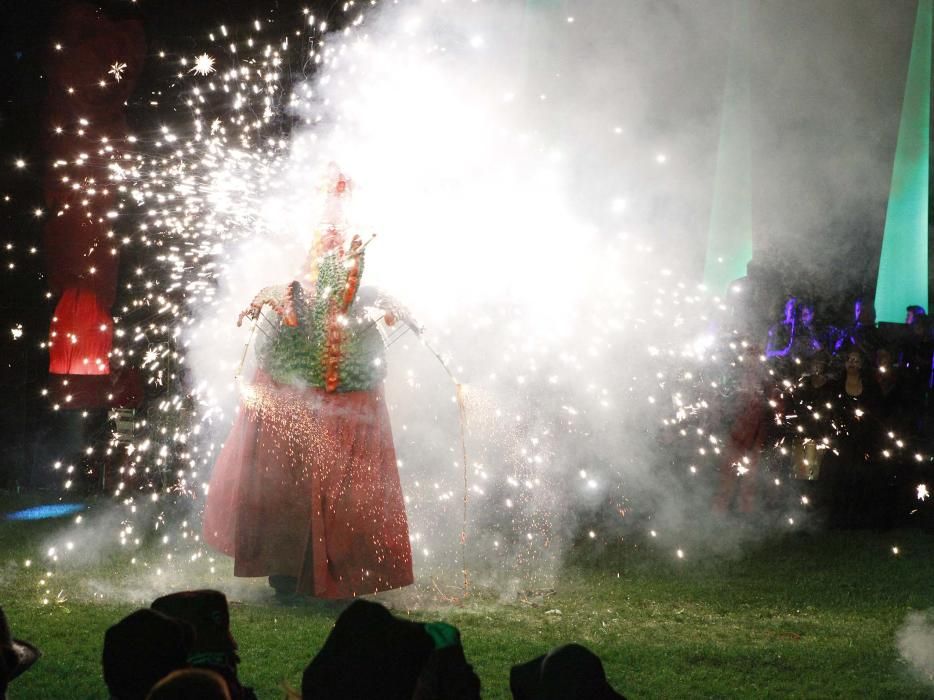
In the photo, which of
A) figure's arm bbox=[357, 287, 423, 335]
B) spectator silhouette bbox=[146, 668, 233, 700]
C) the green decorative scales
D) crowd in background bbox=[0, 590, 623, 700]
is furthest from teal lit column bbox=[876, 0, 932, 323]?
spectator silhouette bbox=[146, 668, 233, 700]

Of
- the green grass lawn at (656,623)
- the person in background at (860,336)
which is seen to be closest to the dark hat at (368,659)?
the green grass lawn at (656,623)

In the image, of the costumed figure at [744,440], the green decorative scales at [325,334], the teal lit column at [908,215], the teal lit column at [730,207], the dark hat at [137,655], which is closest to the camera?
the dark hat at [137,655]

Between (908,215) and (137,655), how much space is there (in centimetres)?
1058

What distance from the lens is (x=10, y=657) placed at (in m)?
2.60

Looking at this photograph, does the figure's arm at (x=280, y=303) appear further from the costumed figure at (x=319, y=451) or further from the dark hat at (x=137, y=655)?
the dark hat at (x=137, y=655)

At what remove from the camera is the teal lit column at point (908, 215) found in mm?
10242

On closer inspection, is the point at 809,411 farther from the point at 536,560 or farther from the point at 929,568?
the point at 536,560

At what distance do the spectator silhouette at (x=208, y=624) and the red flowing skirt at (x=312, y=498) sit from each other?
3120 mm

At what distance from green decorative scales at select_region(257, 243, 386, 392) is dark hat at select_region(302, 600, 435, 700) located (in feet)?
12.4

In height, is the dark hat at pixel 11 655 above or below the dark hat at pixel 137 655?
below

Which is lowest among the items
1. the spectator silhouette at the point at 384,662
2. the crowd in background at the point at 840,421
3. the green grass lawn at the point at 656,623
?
the green grass lawn at the point at 656,623

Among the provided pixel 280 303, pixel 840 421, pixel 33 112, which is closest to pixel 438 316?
pixel 280 303

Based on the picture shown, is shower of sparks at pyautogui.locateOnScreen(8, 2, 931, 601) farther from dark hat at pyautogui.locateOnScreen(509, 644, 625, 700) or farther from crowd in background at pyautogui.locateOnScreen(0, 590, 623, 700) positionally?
dark hat at pyautogui.locateOnScreen(509, 644, 625, 700)

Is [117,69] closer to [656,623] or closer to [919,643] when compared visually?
[656,623]
